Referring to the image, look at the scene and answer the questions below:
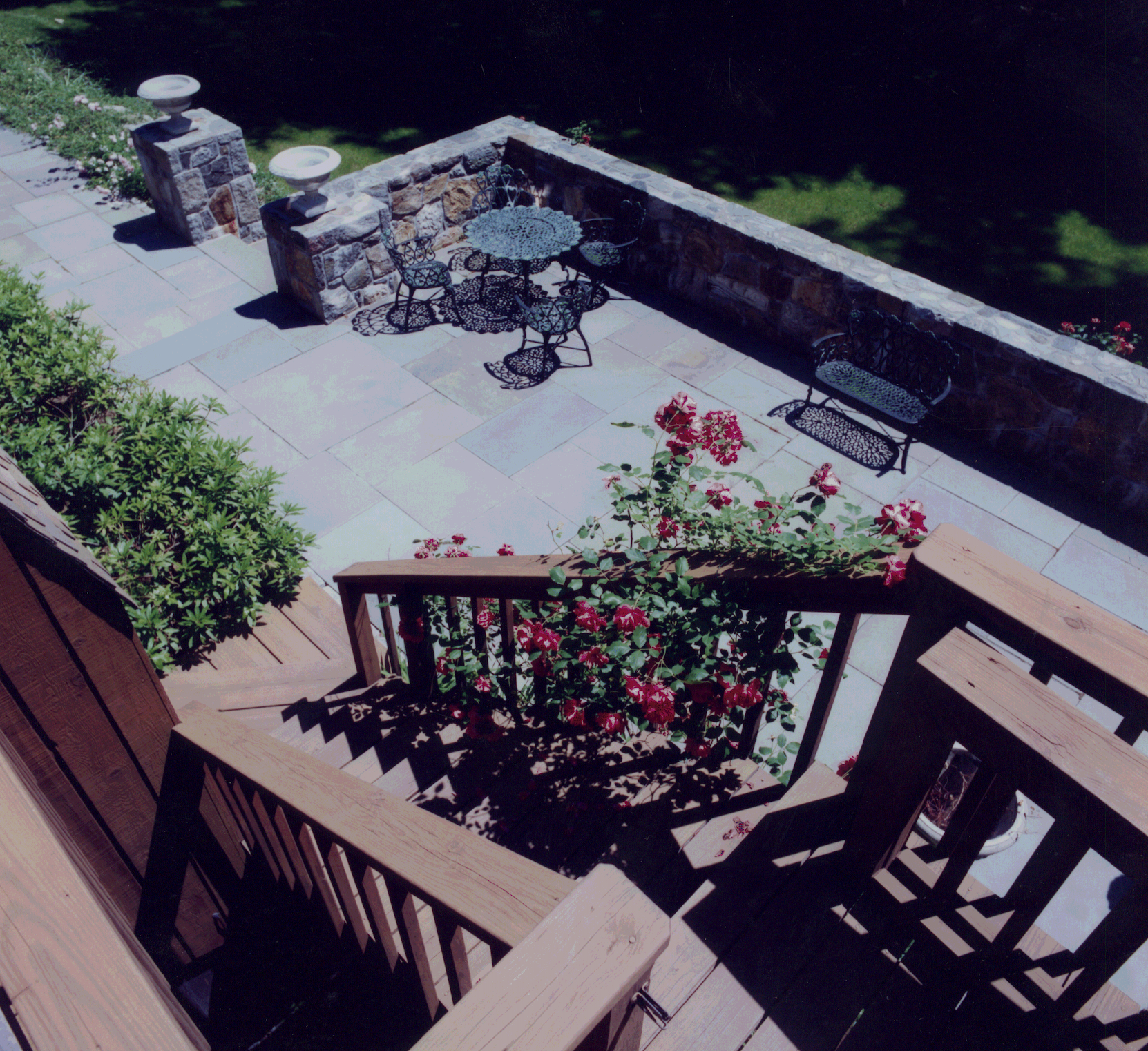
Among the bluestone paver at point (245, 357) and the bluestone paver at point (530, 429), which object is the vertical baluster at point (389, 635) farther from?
the bluestone paver at point (245, 357)

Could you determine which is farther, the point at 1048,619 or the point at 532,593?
the point at 532,593

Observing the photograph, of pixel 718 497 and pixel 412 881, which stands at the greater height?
pixel 412 881

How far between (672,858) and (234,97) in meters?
10.6

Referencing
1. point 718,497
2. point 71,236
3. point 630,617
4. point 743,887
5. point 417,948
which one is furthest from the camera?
point 71,236

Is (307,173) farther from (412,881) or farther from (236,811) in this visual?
(412,881)

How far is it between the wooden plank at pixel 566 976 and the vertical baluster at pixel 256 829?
1.25 meters

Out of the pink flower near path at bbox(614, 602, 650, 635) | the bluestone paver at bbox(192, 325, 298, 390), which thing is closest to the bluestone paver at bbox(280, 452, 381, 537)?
the bluestone paver at bbox(192, 325, 298, 390)

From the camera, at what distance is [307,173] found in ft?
19.5

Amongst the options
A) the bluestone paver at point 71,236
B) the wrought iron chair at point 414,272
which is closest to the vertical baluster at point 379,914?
the wrought iron chair at point 414,272

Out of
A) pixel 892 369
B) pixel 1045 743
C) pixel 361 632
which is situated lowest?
pixel 892 369

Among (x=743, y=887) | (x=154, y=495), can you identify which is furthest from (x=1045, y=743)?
(x=154, y=495)

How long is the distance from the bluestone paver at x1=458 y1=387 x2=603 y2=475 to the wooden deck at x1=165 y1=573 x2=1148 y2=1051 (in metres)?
2.57

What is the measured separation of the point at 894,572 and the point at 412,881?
40.1 inches

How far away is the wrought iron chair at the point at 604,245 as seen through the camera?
639cm
